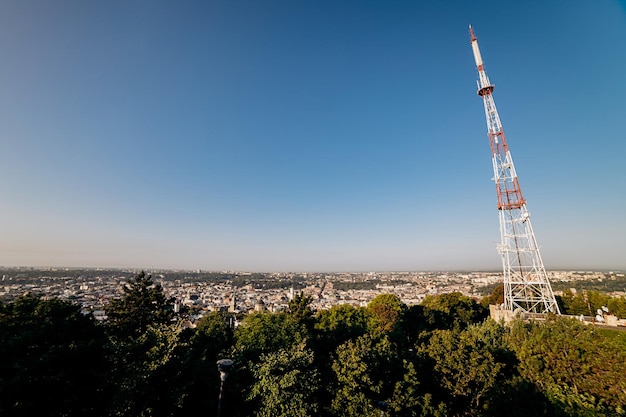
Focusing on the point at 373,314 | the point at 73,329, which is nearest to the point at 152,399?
the point at 73,329

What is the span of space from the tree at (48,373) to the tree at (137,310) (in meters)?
8.49

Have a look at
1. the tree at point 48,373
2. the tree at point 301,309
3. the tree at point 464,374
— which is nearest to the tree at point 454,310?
the tree at point 301,309

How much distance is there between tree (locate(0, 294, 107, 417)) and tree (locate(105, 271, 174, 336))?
8492 mm

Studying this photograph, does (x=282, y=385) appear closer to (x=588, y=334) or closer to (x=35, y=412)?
(x=35, y=412)

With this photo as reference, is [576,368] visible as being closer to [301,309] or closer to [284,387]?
[284,387]

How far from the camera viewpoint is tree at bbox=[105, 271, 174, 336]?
2177cm

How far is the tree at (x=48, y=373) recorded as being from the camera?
8602 millimetres

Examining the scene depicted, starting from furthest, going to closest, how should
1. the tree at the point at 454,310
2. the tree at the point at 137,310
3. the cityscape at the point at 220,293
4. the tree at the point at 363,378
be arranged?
the cityscape at the point at 220,293, the tree at the point at 454,310, the tree at the point at 137,310, the tree at the point at 363,378

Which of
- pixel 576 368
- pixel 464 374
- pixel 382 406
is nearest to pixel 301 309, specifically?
pixel 464 374

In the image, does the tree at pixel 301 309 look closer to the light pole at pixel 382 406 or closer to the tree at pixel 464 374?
the tree at pixel 464 374

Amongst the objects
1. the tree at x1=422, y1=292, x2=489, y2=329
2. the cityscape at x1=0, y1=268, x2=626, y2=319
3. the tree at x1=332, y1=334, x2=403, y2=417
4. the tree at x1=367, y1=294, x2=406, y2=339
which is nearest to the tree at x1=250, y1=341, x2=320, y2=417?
the tree at x1=332, y1=334, x2=403, y2=417

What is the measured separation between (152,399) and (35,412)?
152 inches

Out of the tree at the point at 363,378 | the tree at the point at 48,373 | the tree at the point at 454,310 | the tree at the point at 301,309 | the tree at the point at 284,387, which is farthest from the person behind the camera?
the tree at the point at 454,310

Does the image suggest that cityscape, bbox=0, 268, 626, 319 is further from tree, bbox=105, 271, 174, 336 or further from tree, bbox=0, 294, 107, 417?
tree, bbox=0, 294, 107, 417
